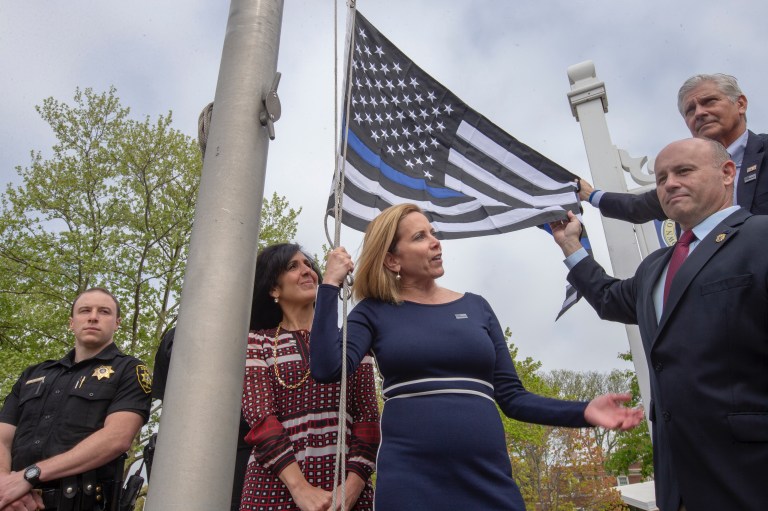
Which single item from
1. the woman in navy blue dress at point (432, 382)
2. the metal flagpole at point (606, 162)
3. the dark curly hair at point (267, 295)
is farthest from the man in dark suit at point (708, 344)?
the metal flagpole at point (606, 162)

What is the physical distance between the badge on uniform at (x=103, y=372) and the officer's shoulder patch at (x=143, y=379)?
Result: 0.15 meters

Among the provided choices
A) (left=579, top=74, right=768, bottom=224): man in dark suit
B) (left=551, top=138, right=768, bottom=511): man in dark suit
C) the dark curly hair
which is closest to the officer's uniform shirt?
the dark curly hair

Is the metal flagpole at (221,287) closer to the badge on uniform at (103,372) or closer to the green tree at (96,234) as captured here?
the badge on uniform at (103,372)

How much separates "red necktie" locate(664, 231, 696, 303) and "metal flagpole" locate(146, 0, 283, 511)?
1576 mm

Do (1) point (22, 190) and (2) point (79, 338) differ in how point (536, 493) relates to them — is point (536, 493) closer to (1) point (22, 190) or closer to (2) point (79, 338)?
(1) point (22, 190)

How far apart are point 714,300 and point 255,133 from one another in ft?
5.57

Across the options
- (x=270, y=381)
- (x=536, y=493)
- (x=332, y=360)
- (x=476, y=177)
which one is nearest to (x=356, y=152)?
(x=476, y=177)

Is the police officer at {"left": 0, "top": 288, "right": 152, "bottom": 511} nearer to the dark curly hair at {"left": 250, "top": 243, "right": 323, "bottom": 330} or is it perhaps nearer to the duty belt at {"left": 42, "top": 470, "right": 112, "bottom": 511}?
the duty belt at {"left": 42, "top": 470, "right": 112, "bottom": 511}

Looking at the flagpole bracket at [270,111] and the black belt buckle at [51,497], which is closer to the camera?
the flagpole bracket at [270,111]

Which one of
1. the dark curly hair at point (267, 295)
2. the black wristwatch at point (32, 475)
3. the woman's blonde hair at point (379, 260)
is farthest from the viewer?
the dark curly hair at point (267, 295)

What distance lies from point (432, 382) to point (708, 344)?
3.30ft

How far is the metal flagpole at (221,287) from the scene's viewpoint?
1790mm

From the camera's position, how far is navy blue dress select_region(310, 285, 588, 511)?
2391 mm

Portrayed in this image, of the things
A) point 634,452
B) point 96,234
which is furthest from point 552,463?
point 96,234
